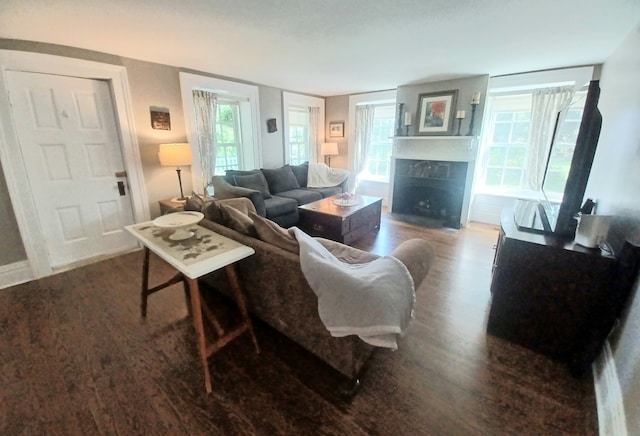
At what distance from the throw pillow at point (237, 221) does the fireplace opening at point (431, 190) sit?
337 cm

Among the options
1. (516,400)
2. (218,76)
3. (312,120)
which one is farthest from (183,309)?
(312,120)

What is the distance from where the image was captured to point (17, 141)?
233cm

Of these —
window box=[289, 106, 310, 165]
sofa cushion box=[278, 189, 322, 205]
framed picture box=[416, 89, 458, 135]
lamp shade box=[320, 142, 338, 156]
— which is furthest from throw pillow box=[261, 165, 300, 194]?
framed picture box=[416, 89, 458, 135]

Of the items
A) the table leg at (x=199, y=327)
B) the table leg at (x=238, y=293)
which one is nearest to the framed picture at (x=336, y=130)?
the table leg at (x=238, y=293)

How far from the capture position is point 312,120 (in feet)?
17.9

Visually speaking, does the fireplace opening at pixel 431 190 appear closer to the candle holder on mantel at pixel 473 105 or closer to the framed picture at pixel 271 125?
the candle holder on mantel at pixel 473 105

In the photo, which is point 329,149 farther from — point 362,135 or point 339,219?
point 339,219

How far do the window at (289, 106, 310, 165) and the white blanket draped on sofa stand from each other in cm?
69

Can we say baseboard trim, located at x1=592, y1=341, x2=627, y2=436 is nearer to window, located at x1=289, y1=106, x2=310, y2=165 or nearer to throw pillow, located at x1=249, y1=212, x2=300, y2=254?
throw pillow, located at x1=249, y1=212, x2=300, y2=254

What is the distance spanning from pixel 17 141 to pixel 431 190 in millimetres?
5107

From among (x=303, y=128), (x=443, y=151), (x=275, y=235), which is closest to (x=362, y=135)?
(x=303, y=128)

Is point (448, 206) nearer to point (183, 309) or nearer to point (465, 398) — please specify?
point (465, 398)

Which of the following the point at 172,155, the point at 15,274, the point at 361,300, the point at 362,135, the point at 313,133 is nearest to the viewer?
the point at 361,300

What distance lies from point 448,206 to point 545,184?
5.98 ft
